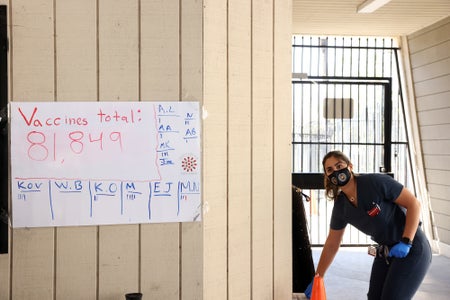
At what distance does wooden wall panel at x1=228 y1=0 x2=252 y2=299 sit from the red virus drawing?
161mm

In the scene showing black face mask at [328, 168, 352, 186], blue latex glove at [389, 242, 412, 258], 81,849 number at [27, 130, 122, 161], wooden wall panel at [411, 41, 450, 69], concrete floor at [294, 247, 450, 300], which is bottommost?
concrete floor at [294, 247, 450, 300]

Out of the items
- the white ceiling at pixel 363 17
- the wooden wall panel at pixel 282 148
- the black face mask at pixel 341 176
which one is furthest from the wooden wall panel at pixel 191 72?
the white ceiling at pixel 363 17

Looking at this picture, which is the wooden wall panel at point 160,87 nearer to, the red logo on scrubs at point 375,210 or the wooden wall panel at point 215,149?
the wooden wall panel at point 215,149

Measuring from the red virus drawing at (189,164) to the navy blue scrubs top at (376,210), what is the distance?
1092mm

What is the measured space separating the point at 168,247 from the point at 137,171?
323 mm

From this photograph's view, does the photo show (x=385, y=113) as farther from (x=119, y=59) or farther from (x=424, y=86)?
(x=119, y=59)

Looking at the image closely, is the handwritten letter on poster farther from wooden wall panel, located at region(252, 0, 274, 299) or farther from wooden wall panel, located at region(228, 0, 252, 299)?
wooden wall panel, located at region(252, 0, 274, 299)

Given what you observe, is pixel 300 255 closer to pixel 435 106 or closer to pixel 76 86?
pixel 76 86

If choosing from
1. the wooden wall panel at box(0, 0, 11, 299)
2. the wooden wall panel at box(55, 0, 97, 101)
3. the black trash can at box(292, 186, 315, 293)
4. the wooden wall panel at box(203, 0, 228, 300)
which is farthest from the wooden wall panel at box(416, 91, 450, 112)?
the wooden wall panel at box(0, 0, 11, 299)

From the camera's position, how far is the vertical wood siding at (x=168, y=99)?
6.81 feet

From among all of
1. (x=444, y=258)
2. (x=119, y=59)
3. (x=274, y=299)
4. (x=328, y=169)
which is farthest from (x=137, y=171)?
(x=444, y=258)

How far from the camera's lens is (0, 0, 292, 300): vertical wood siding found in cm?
207

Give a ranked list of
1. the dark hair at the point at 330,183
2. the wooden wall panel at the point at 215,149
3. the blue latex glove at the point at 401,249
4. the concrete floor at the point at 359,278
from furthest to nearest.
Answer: the concrete floor at the point at 359,278 → the dark hair at the point at 330,183 → the blue latex glove at the point at 401,249 → the wooden wall panel at the point at 215,149

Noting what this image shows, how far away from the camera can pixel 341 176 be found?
2.79 m
